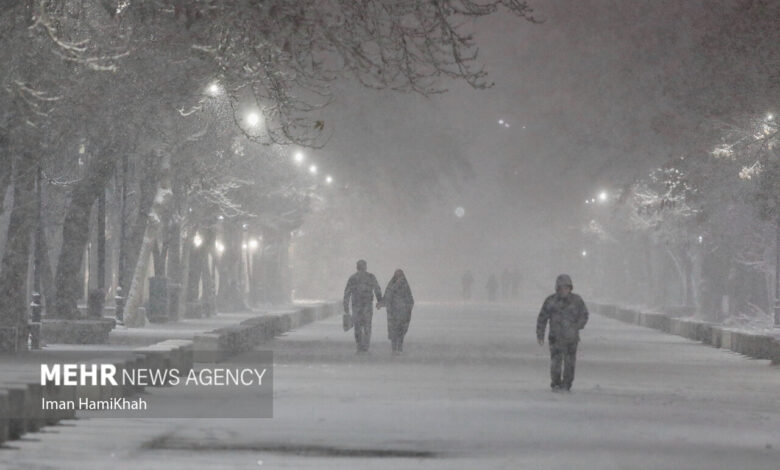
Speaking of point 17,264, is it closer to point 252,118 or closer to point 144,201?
point 144,201

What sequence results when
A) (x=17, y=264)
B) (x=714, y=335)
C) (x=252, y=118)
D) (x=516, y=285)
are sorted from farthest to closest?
(x=516, y=285)
(x=252, y=118)
(x=714, y=335)
(x=17, y=264)

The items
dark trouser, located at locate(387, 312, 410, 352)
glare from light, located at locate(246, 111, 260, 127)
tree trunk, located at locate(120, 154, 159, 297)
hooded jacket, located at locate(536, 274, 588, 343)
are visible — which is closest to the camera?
hooded jacket, located at locate(536, 274, 588, 343)

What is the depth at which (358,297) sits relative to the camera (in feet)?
129

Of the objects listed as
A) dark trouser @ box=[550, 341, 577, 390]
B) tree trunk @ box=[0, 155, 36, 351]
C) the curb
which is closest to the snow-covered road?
dark trouser @ box=[550, 341, 577, 390]

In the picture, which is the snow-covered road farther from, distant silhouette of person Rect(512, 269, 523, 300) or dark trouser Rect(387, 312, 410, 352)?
distant silhouette of person Rect(512, 269, 523, 300)

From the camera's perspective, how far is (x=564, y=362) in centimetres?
2667

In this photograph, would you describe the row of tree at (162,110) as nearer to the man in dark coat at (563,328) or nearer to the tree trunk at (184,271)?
the tree trunk at (184,271)

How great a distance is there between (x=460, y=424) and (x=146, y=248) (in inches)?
1359

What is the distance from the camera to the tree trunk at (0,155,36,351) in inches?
1454

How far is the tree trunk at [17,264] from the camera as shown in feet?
121

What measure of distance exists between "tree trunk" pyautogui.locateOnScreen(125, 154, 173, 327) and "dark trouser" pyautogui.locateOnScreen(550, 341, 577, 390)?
2602 cm

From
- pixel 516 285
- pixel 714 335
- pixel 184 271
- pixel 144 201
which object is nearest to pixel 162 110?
pixel 144 201

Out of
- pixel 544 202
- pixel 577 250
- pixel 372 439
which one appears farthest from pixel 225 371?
pixel 577 250

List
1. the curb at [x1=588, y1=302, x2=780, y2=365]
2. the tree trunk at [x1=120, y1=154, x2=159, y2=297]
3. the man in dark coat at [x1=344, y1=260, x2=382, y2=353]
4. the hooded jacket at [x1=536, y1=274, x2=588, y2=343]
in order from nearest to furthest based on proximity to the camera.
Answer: the hooded jacket at [x1=536, y1=274, x2=588, y2=343]
the curb at [x1=588, y1=302, x2=780, y2=365]
the man in dark coat at [x1=344, y1=260, x2=382, y2=353]
the tree trunk at [x1=120, y1=154, x2=159, y2=297]
